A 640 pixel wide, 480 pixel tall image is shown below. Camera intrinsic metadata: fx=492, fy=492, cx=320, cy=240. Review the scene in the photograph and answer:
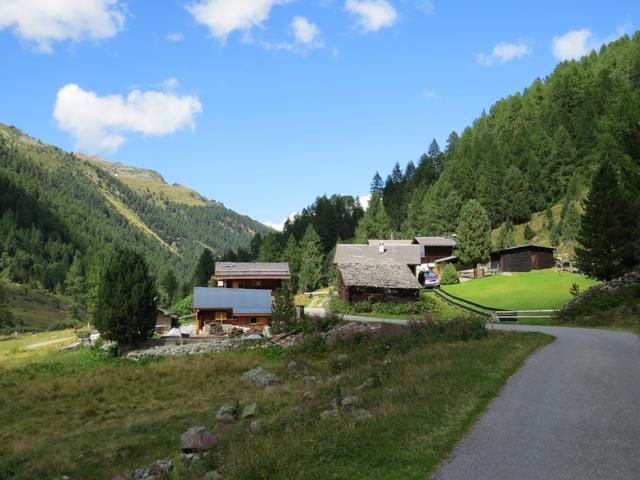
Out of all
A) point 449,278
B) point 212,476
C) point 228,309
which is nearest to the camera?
point 212,476

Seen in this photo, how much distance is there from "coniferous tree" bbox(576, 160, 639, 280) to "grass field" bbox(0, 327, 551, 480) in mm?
19462

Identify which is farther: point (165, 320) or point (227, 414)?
point (165, 320)

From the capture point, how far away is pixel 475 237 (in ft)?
278

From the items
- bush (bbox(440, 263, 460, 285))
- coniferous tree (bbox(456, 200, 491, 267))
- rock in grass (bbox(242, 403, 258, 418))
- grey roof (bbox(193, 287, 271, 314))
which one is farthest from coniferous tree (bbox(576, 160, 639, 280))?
coniferous tree (bbox(456, 200, 491, 267))

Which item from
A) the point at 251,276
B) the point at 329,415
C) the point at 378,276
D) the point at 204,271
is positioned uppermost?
the point at 204,271

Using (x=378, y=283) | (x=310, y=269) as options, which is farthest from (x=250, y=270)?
(x=378, y=283)

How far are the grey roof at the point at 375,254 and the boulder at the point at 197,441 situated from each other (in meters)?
52.0

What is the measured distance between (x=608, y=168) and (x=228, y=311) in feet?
141

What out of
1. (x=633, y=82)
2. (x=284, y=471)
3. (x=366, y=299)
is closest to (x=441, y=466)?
(x=284, y=471)

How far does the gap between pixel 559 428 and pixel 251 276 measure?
233 ft

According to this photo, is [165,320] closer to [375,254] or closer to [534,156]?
[375,254]

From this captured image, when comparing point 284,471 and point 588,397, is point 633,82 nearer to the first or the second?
point 588,397

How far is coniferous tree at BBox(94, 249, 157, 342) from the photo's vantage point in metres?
45.9

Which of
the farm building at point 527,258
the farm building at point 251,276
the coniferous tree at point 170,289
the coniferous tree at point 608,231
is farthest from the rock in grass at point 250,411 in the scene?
the coniferous tree at point 170,289
